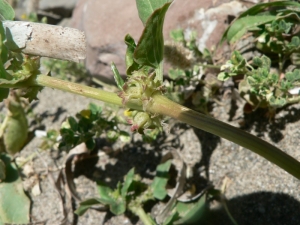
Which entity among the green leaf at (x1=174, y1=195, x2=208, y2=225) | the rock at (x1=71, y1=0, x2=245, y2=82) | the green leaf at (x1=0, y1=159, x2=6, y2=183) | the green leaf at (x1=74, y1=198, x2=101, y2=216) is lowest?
the green leaf at (x1=0, y1=159, x2=6, y2=183)

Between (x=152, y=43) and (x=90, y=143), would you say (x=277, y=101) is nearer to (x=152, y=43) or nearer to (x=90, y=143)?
(x=152, y=43)

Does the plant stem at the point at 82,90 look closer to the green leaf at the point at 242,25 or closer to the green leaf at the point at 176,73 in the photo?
the green leaf at the point at 176,73

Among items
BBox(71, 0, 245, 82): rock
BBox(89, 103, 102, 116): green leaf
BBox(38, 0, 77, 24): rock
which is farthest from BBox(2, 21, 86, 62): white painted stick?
BBox(38, 0, 77, 24): rock

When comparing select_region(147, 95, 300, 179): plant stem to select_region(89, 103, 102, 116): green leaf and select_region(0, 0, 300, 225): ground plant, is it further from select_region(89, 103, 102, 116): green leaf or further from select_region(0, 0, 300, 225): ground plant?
select_region(89, 103, 102, 116): green leaf

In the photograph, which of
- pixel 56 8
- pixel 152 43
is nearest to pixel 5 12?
pixel 152 43

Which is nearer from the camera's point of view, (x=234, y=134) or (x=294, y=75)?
(x=234, y=134)

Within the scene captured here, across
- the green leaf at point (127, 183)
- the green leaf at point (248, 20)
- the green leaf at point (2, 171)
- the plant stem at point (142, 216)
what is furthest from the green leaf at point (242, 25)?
the green leaf at point (2, 171)
